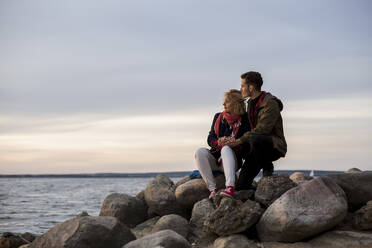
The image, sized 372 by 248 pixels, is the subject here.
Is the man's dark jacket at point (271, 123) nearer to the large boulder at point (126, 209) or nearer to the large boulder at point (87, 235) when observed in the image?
the large boulder at point (87, 235)

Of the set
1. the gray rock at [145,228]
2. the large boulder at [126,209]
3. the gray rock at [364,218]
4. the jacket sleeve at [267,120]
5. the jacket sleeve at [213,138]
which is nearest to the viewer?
the gray rock at [364,218]

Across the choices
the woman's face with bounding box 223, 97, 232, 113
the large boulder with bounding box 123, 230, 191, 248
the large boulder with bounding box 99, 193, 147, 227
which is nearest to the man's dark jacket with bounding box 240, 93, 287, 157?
the woman's face with bounding box 223, 97, 232, 113

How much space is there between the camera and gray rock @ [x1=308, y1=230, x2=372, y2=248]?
21.3 ft

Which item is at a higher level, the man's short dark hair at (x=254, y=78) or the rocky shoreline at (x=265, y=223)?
the man's short dark hair at (x=254, y=78)

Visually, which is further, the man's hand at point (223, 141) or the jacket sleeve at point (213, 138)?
the jacket sleeve at point (213, 138)

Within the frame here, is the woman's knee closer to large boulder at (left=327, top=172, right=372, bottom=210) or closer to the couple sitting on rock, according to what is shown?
the couple sitting on rock

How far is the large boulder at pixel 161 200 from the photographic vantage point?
8977mm

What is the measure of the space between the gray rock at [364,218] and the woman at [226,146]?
6.32 feet

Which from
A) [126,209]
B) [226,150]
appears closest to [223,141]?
[226,150]

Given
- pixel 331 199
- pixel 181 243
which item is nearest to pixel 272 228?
pixel 331 199

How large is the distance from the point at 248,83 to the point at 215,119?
936 millimetres

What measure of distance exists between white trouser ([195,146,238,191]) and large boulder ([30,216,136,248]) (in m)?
1.89

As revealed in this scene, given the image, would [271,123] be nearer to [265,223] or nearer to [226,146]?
[226,146]

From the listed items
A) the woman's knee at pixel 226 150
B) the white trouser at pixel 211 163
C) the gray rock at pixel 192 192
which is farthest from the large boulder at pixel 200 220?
the woman's knee at pixel 226 150
